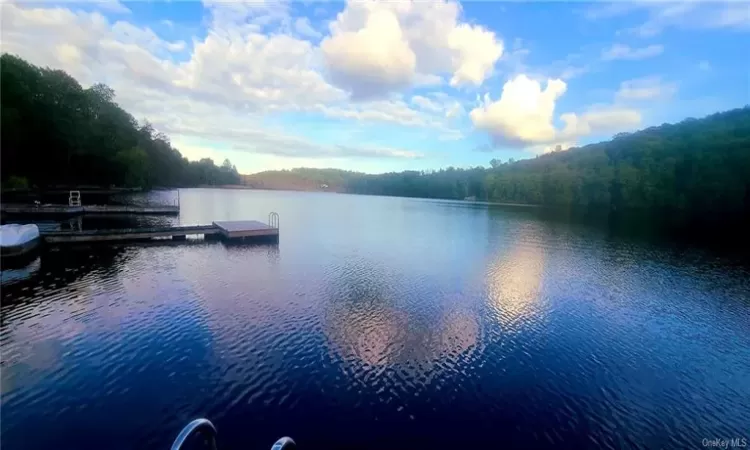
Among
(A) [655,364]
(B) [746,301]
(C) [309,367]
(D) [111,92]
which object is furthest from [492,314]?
(D) [111,92]

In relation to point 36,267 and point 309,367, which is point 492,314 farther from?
point 36,267

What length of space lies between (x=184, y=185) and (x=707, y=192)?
17377 cm

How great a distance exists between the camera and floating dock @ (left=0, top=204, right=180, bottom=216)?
3456cm

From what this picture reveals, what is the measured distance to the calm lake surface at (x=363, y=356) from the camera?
8.58m

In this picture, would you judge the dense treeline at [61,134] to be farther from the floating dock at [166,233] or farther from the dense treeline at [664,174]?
Result: the dense treeline at [664,174]

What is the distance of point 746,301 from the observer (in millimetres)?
19875

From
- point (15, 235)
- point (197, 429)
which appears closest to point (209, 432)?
point (197, 429)

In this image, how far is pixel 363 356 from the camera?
1205 cm

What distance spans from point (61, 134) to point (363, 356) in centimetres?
7378

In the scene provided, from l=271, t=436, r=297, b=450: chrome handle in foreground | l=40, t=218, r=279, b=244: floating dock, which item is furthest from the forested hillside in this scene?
l=271, t=436, r=297, b=450: chrome handle in foreground

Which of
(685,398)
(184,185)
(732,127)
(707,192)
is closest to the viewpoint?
(685,398)

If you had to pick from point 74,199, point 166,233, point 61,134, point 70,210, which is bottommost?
point 166,233

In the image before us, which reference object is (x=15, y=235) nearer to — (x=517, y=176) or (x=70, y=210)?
(x=70, y=210)

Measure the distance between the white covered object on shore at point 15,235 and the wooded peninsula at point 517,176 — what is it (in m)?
33.4
